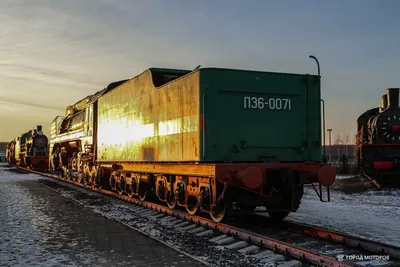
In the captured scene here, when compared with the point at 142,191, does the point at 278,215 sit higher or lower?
lower

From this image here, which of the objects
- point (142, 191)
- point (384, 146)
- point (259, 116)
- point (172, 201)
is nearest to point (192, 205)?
point (172, 201)

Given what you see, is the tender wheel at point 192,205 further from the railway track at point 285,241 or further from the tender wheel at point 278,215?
the tender wheel at point 278,215

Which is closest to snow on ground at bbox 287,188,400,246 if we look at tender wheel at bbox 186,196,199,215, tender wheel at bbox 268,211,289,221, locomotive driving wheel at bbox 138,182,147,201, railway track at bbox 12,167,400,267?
tender wheel at bbox 268,211,289,221

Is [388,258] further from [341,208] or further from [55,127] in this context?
[55,127]

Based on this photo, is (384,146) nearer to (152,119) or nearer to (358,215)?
(358,215)

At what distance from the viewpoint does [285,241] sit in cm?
796

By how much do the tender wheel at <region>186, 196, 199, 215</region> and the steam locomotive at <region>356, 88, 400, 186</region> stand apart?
37.3ft

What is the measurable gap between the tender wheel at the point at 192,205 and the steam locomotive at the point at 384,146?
1138 cm

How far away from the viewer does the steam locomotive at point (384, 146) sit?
1919 cm

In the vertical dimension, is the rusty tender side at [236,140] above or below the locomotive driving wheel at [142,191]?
above

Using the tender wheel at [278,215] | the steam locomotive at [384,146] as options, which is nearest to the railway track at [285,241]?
the tender wheel at [278,215]

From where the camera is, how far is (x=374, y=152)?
19484 mm

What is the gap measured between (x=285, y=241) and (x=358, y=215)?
4.00 m

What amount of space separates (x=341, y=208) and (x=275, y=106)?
15.8 ft
